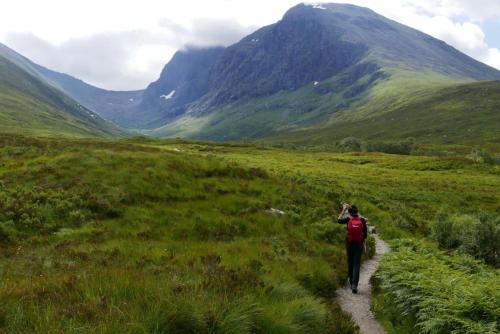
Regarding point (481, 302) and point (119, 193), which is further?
point (119, 193)

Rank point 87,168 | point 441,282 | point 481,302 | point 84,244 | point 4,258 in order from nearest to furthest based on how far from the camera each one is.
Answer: point 481,302, point 441,282, point 4,258, point 84,244, point 87,168

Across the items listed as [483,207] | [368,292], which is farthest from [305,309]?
[483,207]

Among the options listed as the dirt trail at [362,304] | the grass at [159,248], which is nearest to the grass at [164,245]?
the grass at [159,248]

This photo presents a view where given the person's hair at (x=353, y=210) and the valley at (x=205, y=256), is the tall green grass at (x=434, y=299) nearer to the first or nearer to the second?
the valley at (x=205, y=256)

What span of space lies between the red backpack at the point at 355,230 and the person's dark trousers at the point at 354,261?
190mm

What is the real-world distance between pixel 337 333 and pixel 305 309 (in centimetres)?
200

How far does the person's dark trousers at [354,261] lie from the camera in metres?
15.1

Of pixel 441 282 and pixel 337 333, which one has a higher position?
pixel 441 282

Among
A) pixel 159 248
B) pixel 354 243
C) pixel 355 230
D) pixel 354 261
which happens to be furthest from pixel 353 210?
pixel 159 248

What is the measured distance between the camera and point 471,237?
27.8 meters

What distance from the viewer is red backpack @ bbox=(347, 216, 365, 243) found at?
15336 millimetres

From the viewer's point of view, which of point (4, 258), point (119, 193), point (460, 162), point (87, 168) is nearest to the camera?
point (4, 258)

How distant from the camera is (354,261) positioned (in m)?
15.4

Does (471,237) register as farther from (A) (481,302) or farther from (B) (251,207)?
(A) (481,302)
